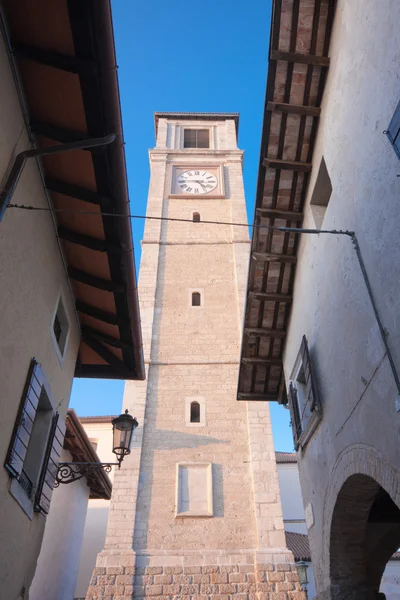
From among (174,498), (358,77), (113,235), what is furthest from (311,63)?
(174,498)

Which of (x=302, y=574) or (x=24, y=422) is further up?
(x=302, y=574)

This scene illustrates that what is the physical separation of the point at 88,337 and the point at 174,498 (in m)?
6.69

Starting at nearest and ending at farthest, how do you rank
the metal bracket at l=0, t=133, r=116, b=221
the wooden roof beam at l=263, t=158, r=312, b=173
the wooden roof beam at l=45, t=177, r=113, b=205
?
the metal bracket at l=0, t=133, r=116, b=221
the wooden roof beam at l=45, t=177, r=113, b=205
the wooden roof beam at l=263, t=158, r=312, b=173

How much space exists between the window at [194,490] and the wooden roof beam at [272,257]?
7.83 meters

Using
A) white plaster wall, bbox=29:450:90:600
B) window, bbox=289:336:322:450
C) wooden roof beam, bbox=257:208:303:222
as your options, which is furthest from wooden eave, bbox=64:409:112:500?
wooden roof beam, bbox=257:208:303:222

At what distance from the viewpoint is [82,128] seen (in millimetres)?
5043

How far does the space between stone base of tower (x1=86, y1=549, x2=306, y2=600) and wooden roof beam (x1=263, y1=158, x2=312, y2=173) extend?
A: 30.7 ft

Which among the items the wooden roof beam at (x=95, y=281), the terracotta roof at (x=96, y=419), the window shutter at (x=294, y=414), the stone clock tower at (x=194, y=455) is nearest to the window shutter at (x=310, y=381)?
the window shutter at (x=294, y=414)

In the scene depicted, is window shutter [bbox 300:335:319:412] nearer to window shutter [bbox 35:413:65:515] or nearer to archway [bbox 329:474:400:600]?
archway [bbox 329:474:400:600]

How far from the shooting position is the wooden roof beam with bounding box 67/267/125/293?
22.7 ft

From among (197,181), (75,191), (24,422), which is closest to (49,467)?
(24,422)

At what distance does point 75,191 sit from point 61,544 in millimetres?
9436

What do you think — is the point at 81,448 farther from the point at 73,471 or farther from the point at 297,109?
the point at 297,109

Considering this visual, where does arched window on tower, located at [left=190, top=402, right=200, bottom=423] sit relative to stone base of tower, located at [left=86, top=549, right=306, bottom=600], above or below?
above
